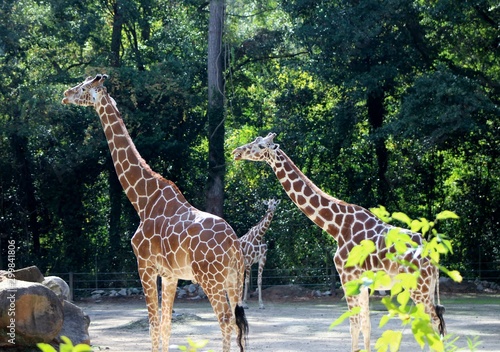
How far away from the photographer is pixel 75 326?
32.5 feet

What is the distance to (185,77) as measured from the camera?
2333 centimetres

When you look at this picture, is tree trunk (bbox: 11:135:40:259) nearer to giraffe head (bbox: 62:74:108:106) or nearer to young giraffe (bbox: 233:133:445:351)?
giraffe head (bbox: 62:74:108:106)

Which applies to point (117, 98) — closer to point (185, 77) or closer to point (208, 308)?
point (185, 77)

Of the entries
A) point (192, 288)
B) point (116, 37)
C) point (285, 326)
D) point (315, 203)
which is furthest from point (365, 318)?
point (116, 37)

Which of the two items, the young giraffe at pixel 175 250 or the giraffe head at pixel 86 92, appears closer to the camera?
the young giraffe at pixel 175 250

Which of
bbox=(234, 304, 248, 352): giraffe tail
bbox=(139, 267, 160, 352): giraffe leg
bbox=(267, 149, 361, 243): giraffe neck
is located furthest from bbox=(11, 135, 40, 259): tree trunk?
bbox=(234, 304, 248, 352): giraffe tail

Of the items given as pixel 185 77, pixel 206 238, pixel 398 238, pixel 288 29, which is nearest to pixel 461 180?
pixel 288 29

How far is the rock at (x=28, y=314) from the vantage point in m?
8.73

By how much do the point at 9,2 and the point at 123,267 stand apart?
7788mm

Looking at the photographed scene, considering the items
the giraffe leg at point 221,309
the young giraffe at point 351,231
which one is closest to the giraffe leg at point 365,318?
the young giraffe at point 351,231

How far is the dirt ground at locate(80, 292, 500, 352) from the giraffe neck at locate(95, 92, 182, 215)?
2.27 m

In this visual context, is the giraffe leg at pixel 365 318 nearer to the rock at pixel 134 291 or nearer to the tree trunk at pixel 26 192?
the rock at pixel 134 291

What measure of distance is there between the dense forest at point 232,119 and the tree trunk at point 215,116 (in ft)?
0.13

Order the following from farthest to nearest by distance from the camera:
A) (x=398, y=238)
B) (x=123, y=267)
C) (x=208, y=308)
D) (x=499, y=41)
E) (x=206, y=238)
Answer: (x=123, y=267) → (x=499, y=41) → (x=208, y=308) → (x=206, y=238) → (x=398, y=238)
